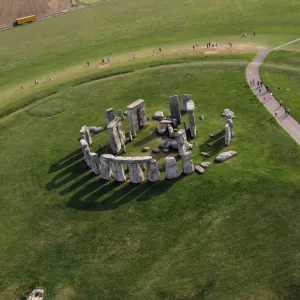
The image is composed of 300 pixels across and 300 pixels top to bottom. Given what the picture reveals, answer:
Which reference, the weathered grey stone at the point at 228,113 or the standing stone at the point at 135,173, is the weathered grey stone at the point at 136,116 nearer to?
the standing stone at the point at 135,173

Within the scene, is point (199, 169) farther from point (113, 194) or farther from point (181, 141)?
point (113, 194)

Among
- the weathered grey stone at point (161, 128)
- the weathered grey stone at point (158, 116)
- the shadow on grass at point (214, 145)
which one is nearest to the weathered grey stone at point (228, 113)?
the shadow on grass at point (214, 145)

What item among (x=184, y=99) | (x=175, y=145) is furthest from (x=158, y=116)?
(x=175, y=145)

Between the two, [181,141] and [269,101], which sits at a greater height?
[181,141]

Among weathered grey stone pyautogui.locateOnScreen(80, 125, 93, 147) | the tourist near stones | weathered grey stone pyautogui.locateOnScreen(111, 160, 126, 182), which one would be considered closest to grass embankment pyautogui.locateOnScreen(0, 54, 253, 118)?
the tourist near stones

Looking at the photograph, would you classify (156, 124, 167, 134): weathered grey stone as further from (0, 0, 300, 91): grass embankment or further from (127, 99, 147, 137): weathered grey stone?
(0, 0, 300, 91): grass embankment
